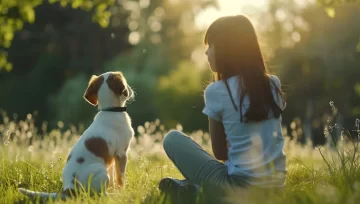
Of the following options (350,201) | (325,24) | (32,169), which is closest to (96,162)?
(32,169)

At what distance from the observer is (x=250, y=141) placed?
5.48m

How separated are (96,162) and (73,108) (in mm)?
28316

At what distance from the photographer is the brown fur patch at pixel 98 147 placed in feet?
21.1

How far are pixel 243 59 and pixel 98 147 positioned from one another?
188 cm

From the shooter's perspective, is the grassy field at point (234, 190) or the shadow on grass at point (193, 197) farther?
the shadow on grass at point (193, 197)

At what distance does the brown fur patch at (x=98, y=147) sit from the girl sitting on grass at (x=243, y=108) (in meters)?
1.08

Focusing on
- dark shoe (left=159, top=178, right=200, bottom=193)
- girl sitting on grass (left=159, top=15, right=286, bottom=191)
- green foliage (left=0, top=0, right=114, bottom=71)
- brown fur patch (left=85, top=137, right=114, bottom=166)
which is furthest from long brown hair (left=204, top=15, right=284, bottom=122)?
green foliage (left=0, top=0, right=114, bottom=71)

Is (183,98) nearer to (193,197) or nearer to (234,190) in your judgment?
(234,190)

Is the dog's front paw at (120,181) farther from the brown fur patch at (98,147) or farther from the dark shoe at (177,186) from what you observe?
the dark shoe at (177,186)

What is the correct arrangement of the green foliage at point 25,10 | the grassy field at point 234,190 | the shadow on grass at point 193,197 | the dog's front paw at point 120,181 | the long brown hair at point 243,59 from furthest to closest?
1. the green foliage at point 25,10
2. the dog's front paw at point 120,181
3. the long brown hair at point 243,59
4. the shadow on grass at point 193,197
5. the grassy field at point 234,190

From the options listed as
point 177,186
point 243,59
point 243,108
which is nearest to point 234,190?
point 177,186

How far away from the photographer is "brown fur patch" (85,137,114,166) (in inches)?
254

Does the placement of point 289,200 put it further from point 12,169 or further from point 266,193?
point 12,169

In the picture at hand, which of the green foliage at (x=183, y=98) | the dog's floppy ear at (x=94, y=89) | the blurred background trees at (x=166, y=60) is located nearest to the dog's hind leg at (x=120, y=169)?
the dog's floppy ear at (x=94, y=89)
